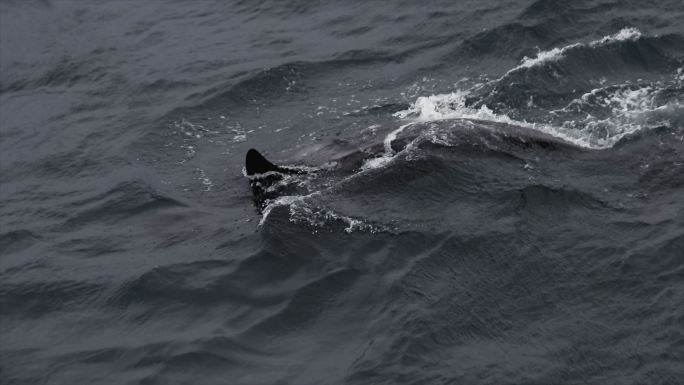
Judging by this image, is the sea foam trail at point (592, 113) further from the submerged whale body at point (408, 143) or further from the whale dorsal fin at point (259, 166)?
the whale dorsal fin at point (259, 166)

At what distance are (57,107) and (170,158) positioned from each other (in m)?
5.67

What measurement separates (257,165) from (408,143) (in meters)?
2.61

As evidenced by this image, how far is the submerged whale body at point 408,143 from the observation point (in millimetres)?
15289

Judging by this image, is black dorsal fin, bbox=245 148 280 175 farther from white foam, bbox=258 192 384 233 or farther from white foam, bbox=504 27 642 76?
white foam, bbox=504 27 642 76

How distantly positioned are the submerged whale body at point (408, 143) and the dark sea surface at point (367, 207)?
55 millimetres

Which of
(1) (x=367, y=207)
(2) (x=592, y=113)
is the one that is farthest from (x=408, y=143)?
(2) (x=592, y=113)

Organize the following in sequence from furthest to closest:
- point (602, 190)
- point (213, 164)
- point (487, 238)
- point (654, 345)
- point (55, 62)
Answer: point (55, 62) → point (213, 164) → point (602, 190) → point (487, 238) → point (654, 345)

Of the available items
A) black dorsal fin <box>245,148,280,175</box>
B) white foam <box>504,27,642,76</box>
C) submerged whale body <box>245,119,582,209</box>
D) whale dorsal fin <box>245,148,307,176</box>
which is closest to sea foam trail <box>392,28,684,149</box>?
white foam <box>504,27,642,76</box>

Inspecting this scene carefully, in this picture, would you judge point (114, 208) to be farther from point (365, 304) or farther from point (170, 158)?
point (365, 304)

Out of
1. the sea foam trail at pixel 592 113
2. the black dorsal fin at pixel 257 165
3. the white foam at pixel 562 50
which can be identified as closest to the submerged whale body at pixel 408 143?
the black dorsal fin at pixel 257 165

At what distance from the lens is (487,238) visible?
43.6 ft

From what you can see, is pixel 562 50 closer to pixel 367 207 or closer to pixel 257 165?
pixel 367 207

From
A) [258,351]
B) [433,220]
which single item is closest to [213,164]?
[433,220]

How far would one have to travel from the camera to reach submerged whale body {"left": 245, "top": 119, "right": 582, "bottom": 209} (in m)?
15.3
